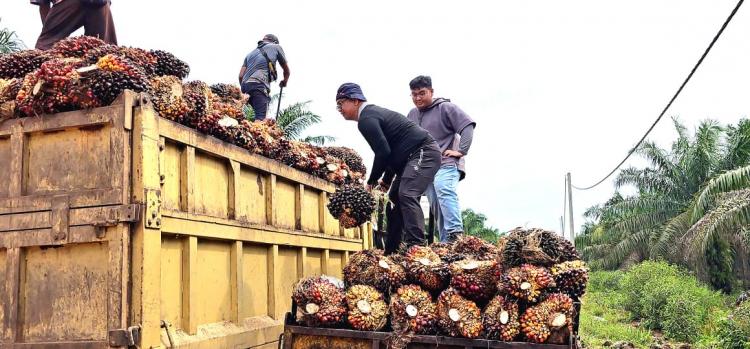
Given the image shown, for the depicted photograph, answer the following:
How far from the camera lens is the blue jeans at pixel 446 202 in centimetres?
599

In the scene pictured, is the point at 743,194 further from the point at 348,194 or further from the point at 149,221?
the point at 149,221

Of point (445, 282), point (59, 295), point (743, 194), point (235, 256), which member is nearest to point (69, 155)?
point (59, 295)

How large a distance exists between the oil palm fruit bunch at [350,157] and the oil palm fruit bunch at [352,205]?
2.28 meters

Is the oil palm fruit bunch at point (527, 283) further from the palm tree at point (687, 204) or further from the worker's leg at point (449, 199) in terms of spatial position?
the palm tree at point (687, 204)

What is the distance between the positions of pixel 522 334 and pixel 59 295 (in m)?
2.60

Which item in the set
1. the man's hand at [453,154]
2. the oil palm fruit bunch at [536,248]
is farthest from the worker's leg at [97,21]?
the oil palm fruit bunch at [536,248]

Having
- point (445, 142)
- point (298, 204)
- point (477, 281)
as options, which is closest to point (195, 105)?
point (298, 204)

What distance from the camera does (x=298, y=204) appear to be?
542cm

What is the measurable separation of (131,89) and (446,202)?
3.24 metres

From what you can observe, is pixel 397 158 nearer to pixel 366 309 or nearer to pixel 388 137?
pixel 388 137

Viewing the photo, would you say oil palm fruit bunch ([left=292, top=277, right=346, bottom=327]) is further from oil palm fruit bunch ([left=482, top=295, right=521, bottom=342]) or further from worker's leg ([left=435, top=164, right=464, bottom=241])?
worker's leg ([left=435, top=164, right=464, bottom=241])

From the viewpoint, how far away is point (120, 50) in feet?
15.5

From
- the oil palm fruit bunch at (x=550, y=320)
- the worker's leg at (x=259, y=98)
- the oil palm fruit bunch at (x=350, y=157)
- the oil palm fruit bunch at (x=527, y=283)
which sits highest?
the worker's leg at (x=259, y=98)

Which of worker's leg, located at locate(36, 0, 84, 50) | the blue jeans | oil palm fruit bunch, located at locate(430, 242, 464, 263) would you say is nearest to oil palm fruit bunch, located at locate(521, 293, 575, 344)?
oil palm fruit bunch, located at locate(430, 242, 464, 263)
